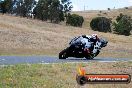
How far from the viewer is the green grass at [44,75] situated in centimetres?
1664

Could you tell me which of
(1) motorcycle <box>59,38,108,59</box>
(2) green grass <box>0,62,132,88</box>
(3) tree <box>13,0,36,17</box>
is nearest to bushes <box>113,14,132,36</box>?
(3) tree <box>13,0,36,17</box>

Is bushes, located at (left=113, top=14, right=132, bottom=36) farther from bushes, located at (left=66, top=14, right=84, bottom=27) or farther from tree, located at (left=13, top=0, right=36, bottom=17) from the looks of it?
tree, located at (left=13, top=0, right=36, bottom=17)

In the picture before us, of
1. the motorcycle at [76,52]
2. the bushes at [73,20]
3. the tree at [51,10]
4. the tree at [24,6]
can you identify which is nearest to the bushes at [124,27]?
the bushes at [73,20]

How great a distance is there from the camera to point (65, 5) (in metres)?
125

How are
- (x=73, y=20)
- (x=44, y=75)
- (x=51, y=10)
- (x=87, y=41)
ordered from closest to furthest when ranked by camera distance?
(x=44, y=75)
(x=87, y=41)
(x=51, y=10)
(x=73, y=20)

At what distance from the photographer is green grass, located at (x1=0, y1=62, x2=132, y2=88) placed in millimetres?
16641

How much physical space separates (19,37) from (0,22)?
54.2 ft

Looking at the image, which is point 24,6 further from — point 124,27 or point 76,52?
point 76,52

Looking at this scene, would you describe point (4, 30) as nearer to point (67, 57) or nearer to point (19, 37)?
point (19, 37)

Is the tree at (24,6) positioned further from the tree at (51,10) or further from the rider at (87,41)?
the rider at (87,41)

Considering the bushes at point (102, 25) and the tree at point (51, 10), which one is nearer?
the tree at point (51, 10)

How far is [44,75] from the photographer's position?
19.5m

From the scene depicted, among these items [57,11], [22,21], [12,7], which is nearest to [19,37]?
[22,21]

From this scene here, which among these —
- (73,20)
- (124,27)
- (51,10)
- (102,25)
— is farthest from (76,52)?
(73,20)
